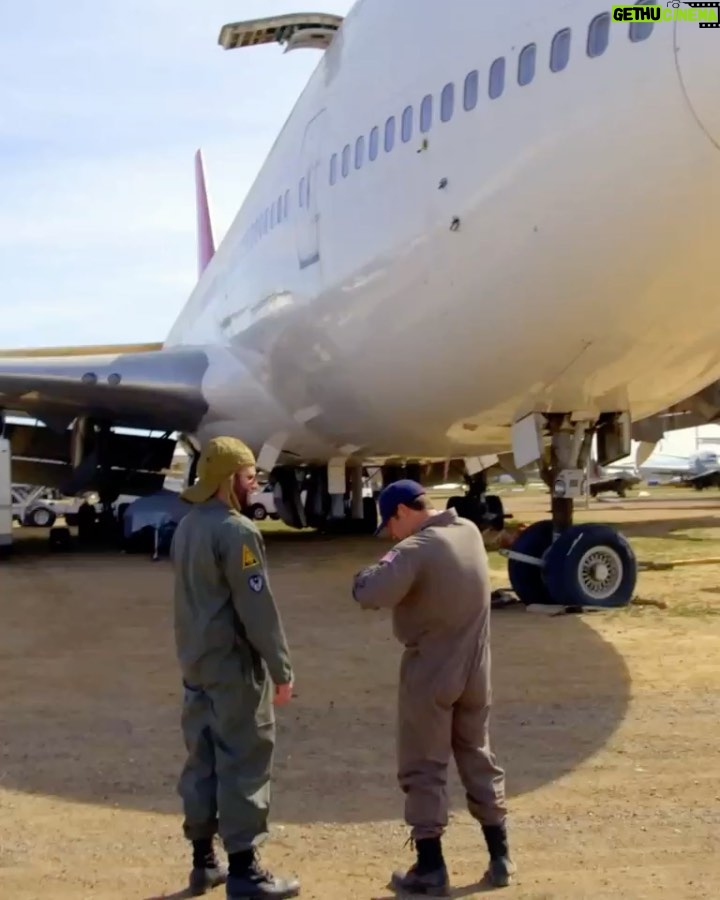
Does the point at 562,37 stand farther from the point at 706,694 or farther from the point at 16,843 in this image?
the point at 16,843

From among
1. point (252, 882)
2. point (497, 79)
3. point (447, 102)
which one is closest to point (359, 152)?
point (447, 102)

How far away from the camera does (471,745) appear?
11.6 ft

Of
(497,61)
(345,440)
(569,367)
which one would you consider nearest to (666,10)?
(497,61)

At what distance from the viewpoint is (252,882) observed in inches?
129

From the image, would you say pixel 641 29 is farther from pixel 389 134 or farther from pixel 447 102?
pixel 389 134

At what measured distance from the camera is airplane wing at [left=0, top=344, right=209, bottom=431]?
13703 millimetres

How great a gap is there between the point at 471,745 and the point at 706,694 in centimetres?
274

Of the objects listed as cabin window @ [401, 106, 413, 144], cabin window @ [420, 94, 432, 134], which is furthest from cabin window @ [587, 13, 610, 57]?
cabin window @ [401, 106, 413, 144]

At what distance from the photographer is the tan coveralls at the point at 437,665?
339 centimetres

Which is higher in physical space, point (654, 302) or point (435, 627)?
point (654, 302)

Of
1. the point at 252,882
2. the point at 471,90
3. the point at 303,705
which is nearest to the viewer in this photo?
the point at 252,882

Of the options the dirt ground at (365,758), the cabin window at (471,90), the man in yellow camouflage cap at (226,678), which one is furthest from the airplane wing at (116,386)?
the man in yellow camouflage cap at (226,678)

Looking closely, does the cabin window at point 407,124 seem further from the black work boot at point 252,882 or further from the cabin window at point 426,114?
the black work boot at point 252,882

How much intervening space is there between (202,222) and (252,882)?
91.2ft
